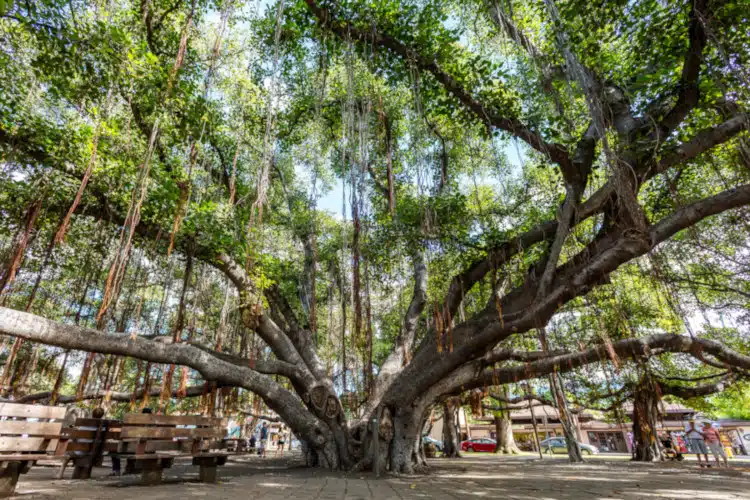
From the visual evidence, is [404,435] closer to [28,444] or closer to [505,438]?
[28,444]

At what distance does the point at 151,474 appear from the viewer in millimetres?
3670

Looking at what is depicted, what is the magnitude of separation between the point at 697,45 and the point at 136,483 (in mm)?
7165

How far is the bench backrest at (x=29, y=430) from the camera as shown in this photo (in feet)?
8.51

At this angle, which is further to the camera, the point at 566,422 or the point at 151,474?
the point at 566,422

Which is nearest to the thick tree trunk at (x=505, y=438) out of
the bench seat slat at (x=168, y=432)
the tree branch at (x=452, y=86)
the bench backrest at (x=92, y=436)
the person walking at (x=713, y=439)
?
the person walking at (x=713, y=439)

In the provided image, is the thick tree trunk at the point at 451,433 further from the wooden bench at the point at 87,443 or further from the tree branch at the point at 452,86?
the tree branch at the point at 452,86

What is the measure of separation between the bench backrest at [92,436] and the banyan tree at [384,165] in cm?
94

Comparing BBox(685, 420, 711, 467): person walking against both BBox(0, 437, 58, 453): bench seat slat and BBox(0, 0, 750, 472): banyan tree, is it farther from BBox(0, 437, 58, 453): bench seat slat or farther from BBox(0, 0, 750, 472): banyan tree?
BBox(0, 437, 58, 453): bench seat slat

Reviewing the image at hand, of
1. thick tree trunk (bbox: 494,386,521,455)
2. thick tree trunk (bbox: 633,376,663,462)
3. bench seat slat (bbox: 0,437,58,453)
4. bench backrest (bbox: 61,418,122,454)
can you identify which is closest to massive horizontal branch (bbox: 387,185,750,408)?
bench backrest (bbox: 61,418,122,454)

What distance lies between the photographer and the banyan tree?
381cm

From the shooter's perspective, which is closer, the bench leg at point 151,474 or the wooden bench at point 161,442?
the wooden bench at point 161,442

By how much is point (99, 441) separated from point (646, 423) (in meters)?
11.7

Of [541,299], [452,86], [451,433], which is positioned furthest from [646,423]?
[452,86]

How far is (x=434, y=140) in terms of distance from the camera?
25.5 feet
